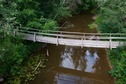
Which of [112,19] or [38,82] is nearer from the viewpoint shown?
[38,82]

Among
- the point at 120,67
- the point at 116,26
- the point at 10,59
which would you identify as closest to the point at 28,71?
the point at 10,59

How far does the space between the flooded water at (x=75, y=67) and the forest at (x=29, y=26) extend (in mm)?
608

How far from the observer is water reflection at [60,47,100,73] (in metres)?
14.6

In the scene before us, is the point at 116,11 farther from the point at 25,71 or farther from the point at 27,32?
the point at 25,71

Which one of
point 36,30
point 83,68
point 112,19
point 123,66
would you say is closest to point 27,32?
point 36,30

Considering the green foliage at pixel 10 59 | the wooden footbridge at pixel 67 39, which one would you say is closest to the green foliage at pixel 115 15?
the wooden footbridge at pixel 67 39

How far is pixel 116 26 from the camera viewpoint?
553 inches

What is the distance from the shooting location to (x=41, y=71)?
13727mm

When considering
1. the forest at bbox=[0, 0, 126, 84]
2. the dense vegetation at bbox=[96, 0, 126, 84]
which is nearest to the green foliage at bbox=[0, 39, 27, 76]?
the forest at bbox=[0, 0, 126, 84]

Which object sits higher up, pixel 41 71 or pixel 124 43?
pixel 124 43

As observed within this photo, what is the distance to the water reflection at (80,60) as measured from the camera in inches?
574

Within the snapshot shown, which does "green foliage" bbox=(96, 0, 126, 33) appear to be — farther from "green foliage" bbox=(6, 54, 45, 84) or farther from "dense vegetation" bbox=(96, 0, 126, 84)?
"green foliage" bbox=(6, 54, 45, 84)

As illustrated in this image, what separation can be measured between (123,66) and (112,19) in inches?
146

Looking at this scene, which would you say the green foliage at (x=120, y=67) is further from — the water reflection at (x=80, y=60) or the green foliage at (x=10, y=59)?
the green foliage at (x=10, y=59)
